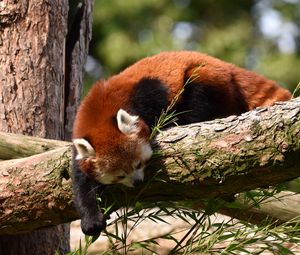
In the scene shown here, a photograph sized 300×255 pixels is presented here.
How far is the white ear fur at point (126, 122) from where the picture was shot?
344 centimetres

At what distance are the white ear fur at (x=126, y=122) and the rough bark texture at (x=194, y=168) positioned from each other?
0.90 feet

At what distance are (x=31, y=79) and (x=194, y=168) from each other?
1410 millimetres

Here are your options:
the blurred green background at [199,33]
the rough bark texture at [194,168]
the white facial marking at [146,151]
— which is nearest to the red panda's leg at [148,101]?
the white facial marking at [146,151]

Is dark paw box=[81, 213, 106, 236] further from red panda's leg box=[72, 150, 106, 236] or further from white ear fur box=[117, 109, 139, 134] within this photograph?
white ear fur box=[117, 109, 139, 134]

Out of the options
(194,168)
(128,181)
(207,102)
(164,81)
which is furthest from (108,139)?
(194,168)

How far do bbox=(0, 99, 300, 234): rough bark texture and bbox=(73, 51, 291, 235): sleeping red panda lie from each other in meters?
0.09

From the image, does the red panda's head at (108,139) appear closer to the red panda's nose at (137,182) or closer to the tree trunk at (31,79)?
the red panda's nose at (137,182)

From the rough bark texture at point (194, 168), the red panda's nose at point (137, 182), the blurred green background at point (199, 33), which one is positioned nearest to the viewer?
the rough bark texture at point (194, 168)

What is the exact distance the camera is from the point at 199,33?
11.8 metres

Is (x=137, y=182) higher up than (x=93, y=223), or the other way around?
(x=137, y=182)

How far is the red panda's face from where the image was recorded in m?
3.34

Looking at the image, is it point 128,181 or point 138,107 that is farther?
point 138,107

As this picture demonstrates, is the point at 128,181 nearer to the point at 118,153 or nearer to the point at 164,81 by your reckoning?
the point at 118,153

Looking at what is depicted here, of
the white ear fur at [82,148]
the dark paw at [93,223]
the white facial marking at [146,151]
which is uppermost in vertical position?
the white facial marking at [146,151]
